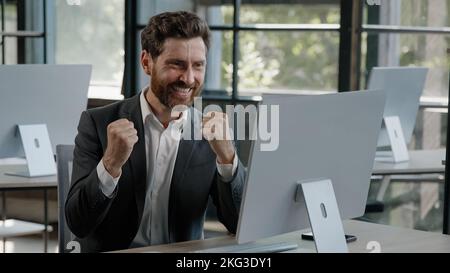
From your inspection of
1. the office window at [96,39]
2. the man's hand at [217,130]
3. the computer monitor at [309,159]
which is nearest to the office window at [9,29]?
the office window at [96,39]

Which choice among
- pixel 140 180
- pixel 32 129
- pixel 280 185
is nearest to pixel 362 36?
pixel 32 129

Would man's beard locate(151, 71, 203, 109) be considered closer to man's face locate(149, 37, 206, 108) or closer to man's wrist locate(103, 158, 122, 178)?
man's face locate(149, 37, 206, 108)

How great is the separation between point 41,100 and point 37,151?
22 cm

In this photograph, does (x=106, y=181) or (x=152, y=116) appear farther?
(x=152, y=116)

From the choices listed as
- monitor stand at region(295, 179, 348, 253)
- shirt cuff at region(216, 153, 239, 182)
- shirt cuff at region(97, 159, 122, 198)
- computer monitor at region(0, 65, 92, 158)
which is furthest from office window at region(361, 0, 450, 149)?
shirt cuff at region(97, 159, 122, 198)

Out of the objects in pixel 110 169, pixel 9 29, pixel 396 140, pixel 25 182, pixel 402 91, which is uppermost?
pixel 9 29

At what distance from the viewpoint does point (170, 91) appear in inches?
103

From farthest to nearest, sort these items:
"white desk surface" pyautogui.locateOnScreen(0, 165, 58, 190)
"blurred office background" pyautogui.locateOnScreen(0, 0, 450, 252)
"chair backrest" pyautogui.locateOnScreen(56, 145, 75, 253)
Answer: "blurred office background" pyautogui.locateOnScreen(0, 0, 450, 252)
"white desk surface" pyautogui.locateOnScreen(0, 165, 58, 190)
"chair backrest" pyautogui.locateOnScreen(56, 145, 75, 253)

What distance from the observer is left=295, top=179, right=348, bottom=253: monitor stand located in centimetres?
223

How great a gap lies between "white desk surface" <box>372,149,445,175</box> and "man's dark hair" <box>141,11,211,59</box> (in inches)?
56.1

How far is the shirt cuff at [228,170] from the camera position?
2.50 meters

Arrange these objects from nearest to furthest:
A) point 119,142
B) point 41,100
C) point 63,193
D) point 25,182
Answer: point 119,142 → point 63,193 → point 25,182 → point 41,100

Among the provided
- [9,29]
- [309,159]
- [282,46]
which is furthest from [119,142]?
[9,29]

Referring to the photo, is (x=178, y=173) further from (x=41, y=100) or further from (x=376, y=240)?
(x=41, y=100)
